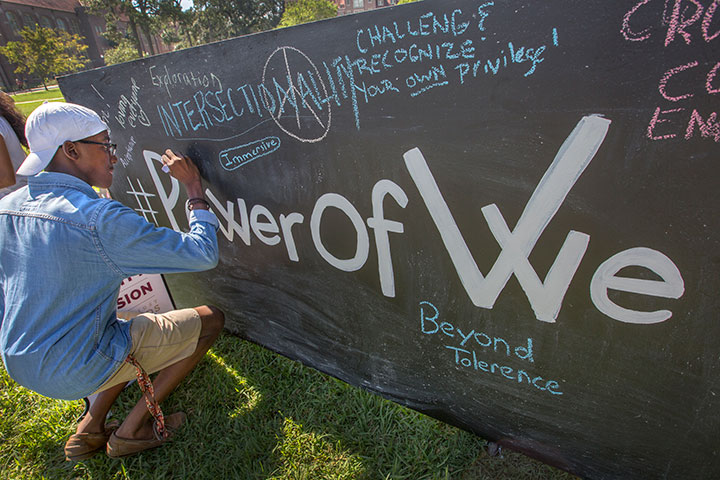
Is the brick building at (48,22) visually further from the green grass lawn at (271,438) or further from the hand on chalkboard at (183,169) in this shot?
the green grass lawn at (271,438)

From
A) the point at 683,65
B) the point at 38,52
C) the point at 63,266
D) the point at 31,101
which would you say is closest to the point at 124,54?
the point at 38,52

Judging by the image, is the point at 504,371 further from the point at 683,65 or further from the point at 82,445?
the point at 82,445

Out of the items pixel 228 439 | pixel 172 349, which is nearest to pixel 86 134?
pixel 172 349

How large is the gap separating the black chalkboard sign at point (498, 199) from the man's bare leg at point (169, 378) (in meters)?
0.49

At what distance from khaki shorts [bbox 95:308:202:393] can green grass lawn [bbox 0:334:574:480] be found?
439 mm

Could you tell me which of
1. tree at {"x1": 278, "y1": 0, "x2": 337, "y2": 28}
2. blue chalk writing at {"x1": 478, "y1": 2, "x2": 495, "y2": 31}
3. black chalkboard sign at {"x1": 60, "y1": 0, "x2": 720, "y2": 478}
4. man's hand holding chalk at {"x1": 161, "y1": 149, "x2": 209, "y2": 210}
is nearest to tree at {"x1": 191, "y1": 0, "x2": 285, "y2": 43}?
tree at {"x1": 278, "y1": 0, "x2": 337, "y2": 28}

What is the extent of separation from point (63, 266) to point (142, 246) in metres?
0.31

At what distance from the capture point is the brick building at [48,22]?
37.3 metres

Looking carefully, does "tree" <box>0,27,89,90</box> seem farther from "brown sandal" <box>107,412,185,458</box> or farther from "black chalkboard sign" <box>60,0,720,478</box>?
"brown sandal" <box>107,412,185,458</box>

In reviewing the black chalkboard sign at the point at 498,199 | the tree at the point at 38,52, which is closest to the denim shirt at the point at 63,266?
the black chalkboard sign at the point at 498,199

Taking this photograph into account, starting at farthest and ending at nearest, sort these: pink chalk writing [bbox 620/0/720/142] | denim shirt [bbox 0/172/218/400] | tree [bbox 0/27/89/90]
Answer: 1. tree [bbox 0/27/89/90]
2. denim shirt [bbox 0/172/218/400]
3. pink chalk writing [bbox 620/0/720/142]

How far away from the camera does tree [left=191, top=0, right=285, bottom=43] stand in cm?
3603

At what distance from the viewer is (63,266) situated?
1.57 m

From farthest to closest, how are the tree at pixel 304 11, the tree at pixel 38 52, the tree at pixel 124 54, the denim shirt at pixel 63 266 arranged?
the tree at pixel 124 54
the tree at pixel 304 11
the tree at pixel 38 52
the denim shirt at pixel 63 266
